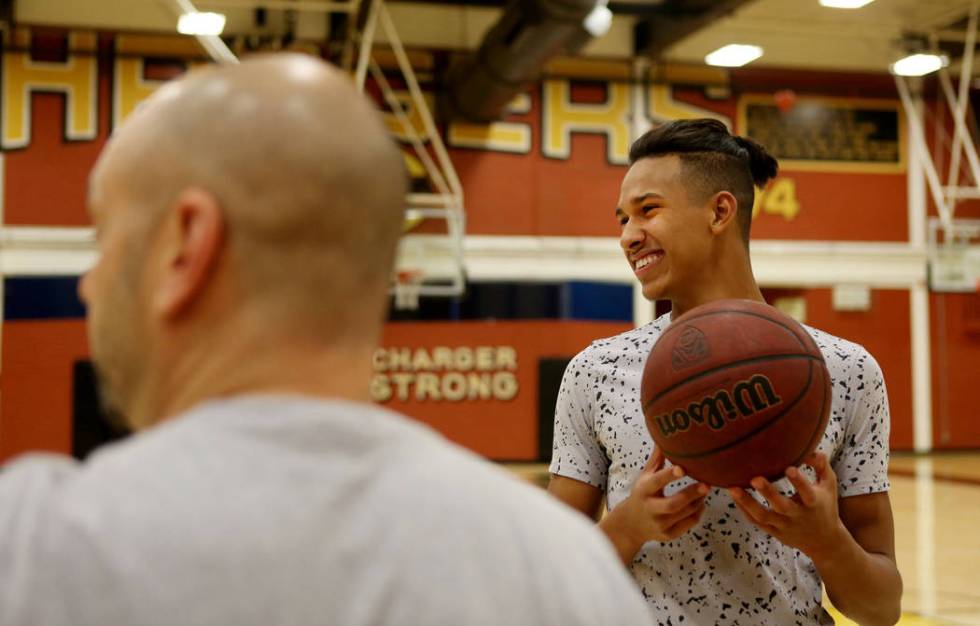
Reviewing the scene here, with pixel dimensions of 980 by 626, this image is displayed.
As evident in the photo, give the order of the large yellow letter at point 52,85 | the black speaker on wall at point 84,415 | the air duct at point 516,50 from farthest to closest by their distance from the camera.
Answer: the large yellow letter at point 52,85
the black speaker on wall at point 84,415
the air duct at point 516,50

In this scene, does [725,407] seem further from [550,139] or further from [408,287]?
[550,139]

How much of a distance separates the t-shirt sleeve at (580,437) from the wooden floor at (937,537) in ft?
9.58

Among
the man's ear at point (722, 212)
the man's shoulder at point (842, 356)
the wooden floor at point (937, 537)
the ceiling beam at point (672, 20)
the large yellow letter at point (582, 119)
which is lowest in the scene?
the wooden floor at point (937, 537)

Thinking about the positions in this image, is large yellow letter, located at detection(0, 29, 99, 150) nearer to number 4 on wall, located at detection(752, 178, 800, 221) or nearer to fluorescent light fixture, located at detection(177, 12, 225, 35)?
fluorescent light fixture, located at detection(177, 12, 225, 35)

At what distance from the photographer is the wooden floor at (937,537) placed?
462cm

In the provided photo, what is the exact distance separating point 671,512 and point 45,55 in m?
10.8

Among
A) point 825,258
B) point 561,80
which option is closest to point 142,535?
point 561,80

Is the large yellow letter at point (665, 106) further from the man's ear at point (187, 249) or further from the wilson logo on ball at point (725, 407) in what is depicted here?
the man's ear at point (187, 249)

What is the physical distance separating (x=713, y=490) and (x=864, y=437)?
0.95ft

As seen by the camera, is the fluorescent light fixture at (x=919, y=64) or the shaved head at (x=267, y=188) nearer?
the shaved head at (x=267, y=188)

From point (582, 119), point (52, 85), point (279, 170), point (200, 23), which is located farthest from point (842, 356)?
point (52, 85)

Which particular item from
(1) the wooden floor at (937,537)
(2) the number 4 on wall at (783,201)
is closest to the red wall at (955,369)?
(1) the wooden floor at (937,537)

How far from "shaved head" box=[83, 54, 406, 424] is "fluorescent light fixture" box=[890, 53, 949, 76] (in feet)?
35.1

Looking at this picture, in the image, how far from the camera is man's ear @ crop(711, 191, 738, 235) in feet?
6.43
